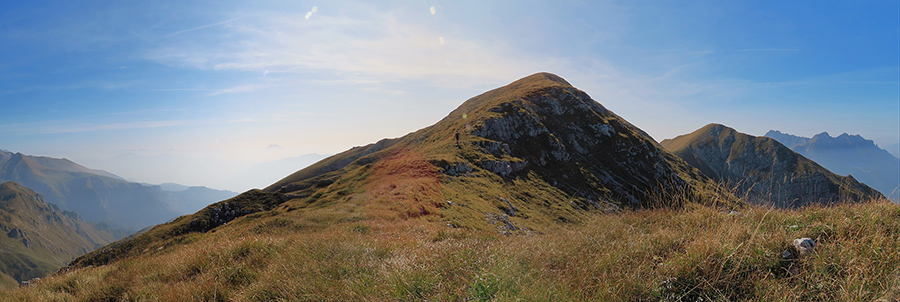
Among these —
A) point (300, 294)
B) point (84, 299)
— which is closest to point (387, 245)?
point (300, 294)

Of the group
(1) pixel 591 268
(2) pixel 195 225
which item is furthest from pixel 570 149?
(1) pixel 591 268

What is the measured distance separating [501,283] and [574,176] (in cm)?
8714

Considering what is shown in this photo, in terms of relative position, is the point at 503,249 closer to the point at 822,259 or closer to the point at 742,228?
the point at 742,228

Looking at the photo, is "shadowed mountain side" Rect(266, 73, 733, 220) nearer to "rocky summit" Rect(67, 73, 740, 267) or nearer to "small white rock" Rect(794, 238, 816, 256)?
"rocky summit" Rect(67, 73, 740, 267)

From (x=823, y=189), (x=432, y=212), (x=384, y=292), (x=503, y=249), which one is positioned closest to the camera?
(x=384, y=292)

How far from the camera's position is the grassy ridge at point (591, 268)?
4.98m

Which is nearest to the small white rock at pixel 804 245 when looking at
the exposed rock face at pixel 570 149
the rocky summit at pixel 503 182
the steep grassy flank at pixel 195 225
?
the rocky summit at pixel 503 182

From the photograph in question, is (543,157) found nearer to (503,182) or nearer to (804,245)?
(503,182)

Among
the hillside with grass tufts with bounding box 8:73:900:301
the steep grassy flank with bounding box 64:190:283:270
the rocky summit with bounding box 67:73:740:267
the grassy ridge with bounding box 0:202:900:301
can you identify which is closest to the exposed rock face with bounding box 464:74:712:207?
the rocky summit with bounding box 67:73:740:267

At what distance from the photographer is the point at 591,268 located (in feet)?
19.1

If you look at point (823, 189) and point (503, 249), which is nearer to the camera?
point (503, 249)

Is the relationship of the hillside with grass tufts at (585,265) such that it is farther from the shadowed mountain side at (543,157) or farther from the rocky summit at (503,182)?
the shadowed mountain side at (543,157)

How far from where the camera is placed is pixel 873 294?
4473 millimetres

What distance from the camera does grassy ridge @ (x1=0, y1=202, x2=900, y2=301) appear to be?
196 inches
